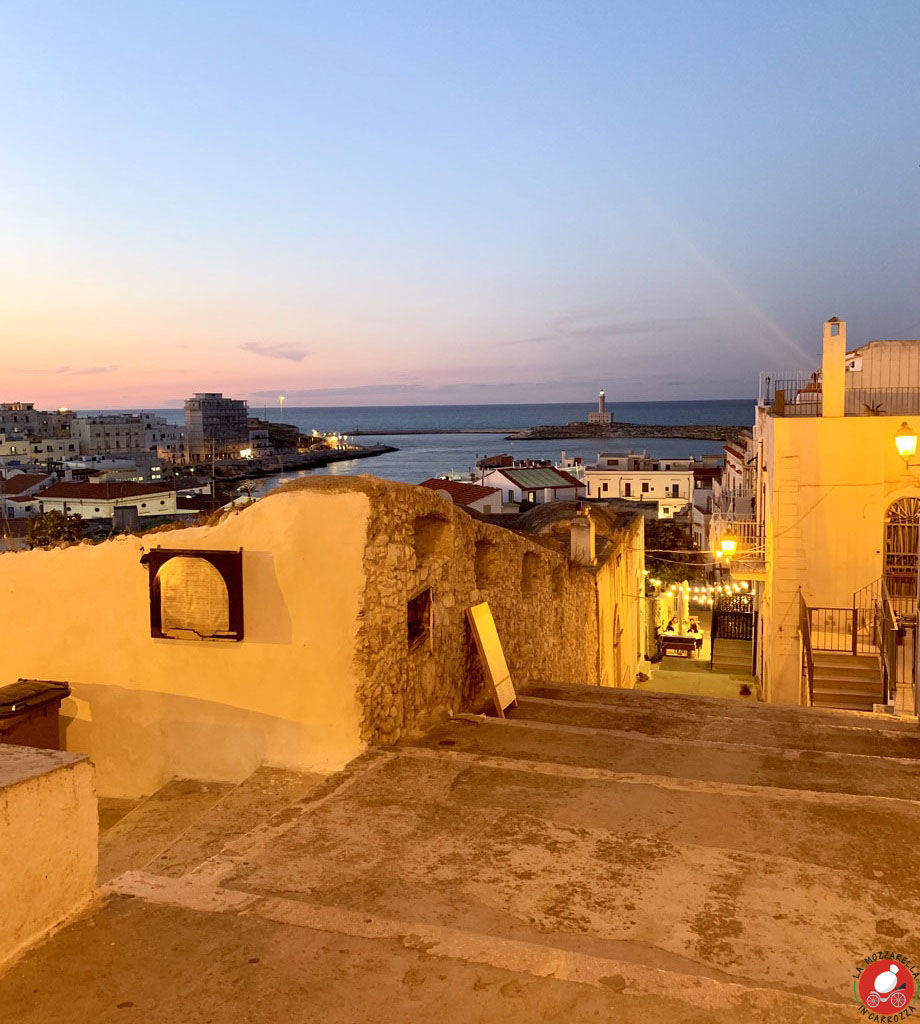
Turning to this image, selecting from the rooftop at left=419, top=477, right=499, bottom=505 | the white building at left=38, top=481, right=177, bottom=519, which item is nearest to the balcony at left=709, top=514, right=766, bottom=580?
the rooftop at left=419, top=477, right=499, bottom=505

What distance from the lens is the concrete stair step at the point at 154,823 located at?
5223 mm

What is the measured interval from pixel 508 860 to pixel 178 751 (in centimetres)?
319

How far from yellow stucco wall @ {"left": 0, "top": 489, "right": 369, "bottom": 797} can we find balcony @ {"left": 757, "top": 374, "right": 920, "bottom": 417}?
40.8ft

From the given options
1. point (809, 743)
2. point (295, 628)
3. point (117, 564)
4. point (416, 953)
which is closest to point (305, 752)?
point (295, 628)

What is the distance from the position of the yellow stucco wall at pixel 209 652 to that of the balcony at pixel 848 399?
40.8ft

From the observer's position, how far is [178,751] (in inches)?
251

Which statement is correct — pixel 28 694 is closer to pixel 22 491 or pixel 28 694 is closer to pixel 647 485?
pixel 647 485

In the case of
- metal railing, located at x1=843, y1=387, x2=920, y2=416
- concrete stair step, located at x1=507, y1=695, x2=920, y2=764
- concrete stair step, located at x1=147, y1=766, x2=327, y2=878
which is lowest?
concrete stair step, located at x1=507, y1=695, x2=920, y2=764

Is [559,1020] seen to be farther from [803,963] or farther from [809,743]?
[809,743]

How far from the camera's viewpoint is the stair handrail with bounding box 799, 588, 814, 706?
44.1 feet

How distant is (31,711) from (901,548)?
1427cm

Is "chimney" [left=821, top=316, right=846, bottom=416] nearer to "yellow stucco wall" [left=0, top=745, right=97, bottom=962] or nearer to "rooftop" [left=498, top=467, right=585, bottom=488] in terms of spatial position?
"yellow stucco wall" [left=0, top=745, right=97, bottom=962]

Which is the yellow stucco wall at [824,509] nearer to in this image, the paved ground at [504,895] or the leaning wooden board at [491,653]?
the leaning wooden board at [491,653]

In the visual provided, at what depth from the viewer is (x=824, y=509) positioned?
14.9 m
